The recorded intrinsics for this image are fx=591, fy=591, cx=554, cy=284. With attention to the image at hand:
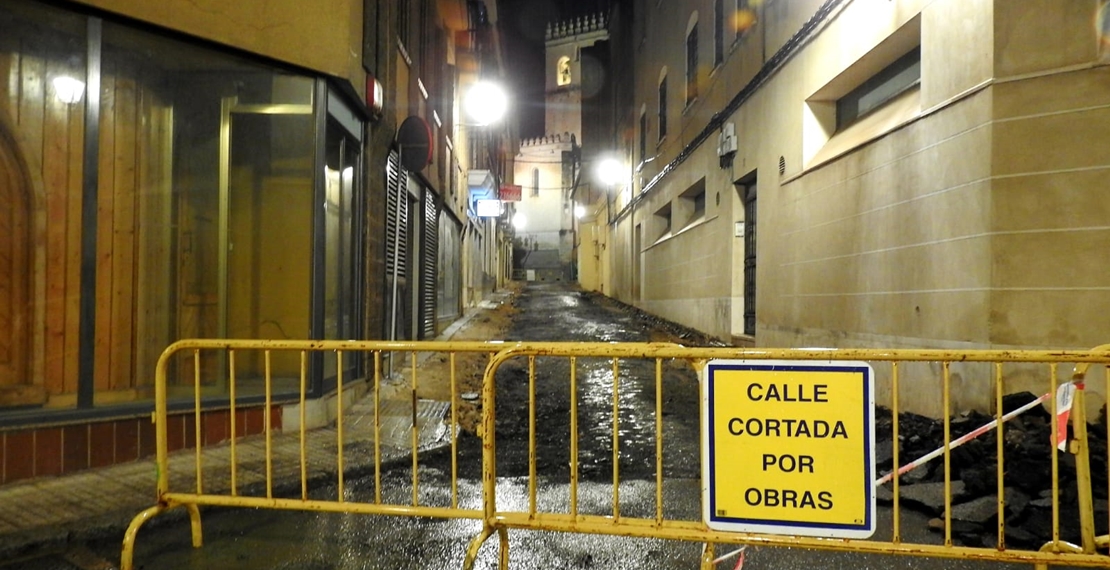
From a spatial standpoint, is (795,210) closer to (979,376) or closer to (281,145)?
(979,376)

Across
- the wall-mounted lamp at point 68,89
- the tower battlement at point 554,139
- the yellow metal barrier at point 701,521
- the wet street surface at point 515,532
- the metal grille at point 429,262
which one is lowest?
the wet street surface at point 515,532

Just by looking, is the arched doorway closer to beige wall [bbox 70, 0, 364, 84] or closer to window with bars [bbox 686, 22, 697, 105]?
beige wall [bbox 70, 0, 364, 84]

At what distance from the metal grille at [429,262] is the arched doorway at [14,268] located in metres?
6.33

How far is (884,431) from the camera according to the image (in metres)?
5.40

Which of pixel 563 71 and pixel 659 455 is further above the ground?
pixel 563 71

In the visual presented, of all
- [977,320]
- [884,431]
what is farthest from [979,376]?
[884,431]

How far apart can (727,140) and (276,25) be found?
8401 mm

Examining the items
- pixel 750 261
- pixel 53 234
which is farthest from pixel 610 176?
pixel 53 234

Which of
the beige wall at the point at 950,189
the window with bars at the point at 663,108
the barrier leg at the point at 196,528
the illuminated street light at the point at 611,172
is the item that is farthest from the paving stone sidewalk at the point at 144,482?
the illuminated street light at the point at 611,172

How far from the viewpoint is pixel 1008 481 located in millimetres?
4090

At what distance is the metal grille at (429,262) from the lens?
11086 millimetres

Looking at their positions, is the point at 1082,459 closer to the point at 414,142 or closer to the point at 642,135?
the point at 414,142

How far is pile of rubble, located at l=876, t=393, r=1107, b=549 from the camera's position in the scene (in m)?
3.62

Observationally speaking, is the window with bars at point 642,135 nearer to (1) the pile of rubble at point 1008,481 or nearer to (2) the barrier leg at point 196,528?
(1) the pile of rubble at point 1008,481
